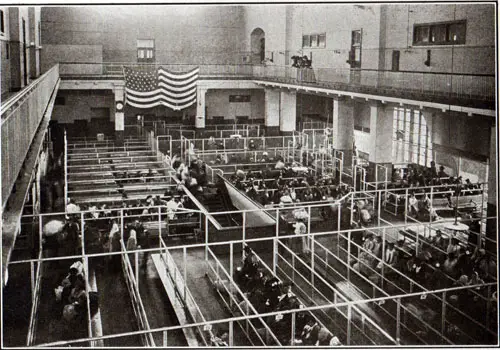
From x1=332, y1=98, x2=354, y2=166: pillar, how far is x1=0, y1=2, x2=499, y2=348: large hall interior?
0.28 ft

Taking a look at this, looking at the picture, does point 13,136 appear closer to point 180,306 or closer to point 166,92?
point 180,306

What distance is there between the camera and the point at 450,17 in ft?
66.9

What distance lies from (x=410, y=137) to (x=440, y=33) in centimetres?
510

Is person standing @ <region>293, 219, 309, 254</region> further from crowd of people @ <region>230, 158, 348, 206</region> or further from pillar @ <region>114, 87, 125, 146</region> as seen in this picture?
pillar @ <region>114, 87, 125, 146</region>

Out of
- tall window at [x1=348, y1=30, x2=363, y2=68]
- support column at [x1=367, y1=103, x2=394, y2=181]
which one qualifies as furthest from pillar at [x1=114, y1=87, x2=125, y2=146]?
support column at [x1=367, y1=103, x2=394, y2=181]

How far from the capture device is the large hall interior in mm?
11203

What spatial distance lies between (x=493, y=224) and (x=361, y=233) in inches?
139

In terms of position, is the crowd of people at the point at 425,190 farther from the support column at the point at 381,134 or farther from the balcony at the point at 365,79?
A: the balcony at the point at 365,79


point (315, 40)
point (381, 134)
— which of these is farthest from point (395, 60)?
point (315, 40)

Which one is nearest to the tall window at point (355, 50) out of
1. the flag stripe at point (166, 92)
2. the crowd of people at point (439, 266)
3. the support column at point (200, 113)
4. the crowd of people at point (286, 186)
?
the crowd of people at point (286, 186)

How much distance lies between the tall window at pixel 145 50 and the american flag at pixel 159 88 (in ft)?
44.0

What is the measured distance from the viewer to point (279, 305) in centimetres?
1121

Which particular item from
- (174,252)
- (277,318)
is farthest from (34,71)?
(277,318)

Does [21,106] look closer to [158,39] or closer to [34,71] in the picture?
[34,71]
